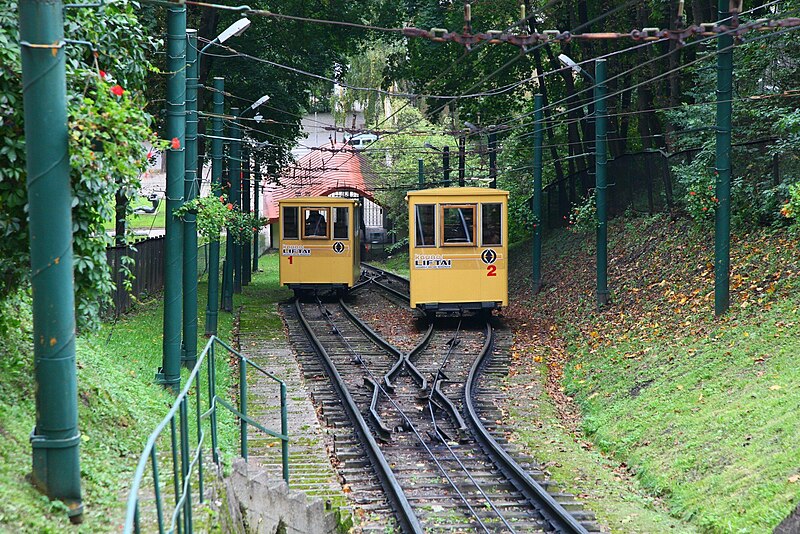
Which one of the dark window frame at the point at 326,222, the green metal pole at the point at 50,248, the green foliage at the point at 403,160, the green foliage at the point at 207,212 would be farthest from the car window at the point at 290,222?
the green foliage at the point at 403,160

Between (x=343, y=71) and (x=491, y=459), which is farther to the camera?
(x=343, y=71)

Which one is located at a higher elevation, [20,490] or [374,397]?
[20,490]

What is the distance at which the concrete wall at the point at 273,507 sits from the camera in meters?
8.53

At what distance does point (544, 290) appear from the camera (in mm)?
27297

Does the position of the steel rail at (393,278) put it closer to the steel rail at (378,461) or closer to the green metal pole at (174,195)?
the steel rail at (378,461)

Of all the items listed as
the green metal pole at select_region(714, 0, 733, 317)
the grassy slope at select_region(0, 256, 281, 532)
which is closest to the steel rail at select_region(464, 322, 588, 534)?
the grassy slope at select_region(0, 256, 281, 532)

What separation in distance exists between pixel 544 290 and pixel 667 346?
449 inches

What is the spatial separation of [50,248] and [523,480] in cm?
640

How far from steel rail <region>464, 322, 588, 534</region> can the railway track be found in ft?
0.04

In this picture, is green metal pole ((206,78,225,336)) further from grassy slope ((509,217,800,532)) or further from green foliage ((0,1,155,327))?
green foliage ((0,1,155,327))

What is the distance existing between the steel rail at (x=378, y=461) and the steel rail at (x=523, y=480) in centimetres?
132

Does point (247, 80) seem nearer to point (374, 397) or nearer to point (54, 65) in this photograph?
point (374, 397)

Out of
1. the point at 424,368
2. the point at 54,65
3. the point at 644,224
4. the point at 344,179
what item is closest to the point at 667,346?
the point at 424,368

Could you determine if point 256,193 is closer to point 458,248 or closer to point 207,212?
point 458,248
